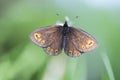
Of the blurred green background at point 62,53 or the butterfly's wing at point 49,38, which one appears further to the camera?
the blurred green background at point 62,53

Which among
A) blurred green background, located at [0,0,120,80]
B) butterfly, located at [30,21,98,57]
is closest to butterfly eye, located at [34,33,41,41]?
butterfly, located at [30,21,98,57]

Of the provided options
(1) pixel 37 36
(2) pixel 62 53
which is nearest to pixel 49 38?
(1) pixel 37 36

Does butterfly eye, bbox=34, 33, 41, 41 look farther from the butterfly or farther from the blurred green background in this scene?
the blurred green background

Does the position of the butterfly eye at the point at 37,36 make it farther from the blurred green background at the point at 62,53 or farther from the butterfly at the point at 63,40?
the blurred green background at the point at 62,53

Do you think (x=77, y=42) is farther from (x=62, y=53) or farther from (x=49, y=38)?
(x=62, y=53)

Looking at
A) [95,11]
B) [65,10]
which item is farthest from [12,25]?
[95,11]

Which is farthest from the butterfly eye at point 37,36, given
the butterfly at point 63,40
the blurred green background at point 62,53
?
the blurred green background at point 62,53
